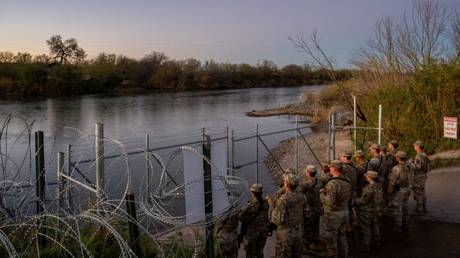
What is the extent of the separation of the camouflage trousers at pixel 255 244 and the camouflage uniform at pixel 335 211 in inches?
49.5

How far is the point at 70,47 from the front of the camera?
115 meters

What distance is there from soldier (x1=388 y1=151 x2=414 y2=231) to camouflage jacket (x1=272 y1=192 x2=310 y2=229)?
3.11 m

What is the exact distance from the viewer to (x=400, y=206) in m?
9.69

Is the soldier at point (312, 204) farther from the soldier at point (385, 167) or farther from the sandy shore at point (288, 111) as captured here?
the sandy shore at point (288, 111)

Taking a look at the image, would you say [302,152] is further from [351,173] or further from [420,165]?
[351,173]

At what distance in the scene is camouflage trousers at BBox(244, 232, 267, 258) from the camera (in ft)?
24.3

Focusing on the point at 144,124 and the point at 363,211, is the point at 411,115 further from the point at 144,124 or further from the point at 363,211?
the point at 144,124

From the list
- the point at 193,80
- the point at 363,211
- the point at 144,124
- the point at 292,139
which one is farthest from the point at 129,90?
the point at 363,211

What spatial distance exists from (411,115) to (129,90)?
89342mm

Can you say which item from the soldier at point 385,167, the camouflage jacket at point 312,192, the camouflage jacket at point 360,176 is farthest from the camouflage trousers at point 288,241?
the soldier at point 385,167

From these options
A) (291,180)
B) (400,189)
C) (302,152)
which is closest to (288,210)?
(291,180)

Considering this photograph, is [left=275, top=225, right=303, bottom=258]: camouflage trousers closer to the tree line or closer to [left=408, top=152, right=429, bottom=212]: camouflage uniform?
[left=408, top=152, right=429, bottom=212]: camouflage uniform

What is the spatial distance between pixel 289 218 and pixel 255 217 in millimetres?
510

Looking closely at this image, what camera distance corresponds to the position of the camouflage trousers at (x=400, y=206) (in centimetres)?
968
